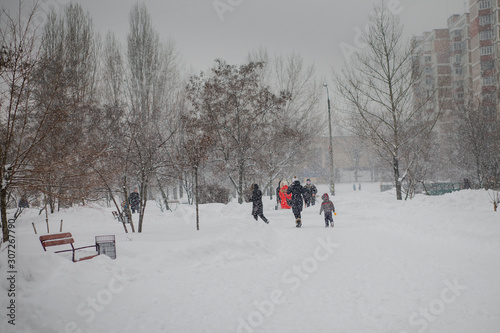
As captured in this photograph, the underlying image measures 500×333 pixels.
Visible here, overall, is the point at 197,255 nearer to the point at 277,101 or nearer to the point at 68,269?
the point at 68,269

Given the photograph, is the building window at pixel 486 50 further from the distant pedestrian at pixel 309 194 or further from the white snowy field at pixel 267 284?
the white snowy field at pixel 267 284

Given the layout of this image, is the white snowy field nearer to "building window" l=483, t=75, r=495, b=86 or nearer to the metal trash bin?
the metal trash bin

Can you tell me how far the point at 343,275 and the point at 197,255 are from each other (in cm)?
345

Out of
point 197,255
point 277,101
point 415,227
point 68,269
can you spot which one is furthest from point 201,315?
point 277,101

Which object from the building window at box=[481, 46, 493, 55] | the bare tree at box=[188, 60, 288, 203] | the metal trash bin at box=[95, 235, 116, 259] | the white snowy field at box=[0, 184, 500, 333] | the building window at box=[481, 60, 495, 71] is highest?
the building window at box=[481, 46, 493, 55]

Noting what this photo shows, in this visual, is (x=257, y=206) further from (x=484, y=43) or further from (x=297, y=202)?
(x=484, y=43)

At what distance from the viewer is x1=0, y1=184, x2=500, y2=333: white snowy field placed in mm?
4203

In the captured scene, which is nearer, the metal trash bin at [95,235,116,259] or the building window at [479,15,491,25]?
the metal trash bin at [95,235,116,259]

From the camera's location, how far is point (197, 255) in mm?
7816

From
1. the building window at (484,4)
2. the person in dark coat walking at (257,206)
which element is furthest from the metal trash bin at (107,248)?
the building window at (484,4)

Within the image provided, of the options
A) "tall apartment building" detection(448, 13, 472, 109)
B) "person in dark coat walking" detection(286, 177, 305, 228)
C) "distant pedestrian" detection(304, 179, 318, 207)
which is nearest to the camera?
"person in dark coat walking" detection(286, 177, 305, 228)

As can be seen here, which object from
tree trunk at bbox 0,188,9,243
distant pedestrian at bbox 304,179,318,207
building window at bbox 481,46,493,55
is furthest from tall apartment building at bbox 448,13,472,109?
tree trunk at bbox 0,188,9,243

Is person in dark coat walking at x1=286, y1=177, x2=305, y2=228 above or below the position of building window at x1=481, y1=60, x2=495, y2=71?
below

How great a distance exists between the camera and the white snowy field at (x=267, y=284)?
13.8 feet
